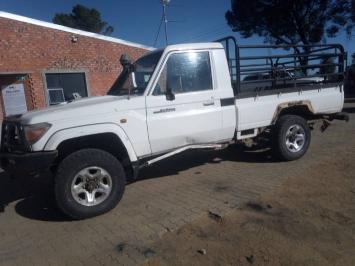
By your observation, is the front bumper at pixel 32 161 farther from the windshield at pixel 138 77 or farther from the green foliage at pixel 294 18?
the green foliage at pixel 294 18

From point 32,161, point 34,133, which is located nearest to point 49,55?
point 34,133

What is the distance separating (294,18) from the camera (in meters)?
25.6

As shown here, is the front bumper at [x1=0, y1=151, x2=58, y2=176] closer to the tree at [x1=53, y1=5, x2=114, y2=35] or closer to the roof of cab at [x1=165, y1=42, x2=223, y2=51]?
the roof of cab at [x1=165, y1=42, x2=223, y2=51]

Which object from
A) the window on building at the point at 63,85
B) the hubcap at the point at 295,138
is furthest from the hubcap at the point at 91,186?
the window on building at the point at 63,85

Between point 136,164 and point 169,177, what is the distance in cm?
129

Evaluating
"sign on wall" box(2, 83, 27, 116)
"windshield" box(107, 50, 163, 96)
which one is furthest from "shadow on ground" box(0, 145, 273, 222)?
"sign on wall" box(2, 83, 27, 116)

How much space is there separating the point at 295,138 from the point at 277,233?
318 cm

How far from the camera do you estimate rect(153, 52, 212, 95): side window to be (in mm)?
4977

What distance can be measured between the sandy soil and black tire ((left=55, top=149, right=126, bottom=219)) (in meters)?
1.10

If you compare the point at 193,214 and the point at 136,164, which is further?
the point at 136,164

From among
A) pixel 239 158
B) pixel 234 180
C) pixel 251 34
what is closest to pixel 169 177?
pixel 234 180

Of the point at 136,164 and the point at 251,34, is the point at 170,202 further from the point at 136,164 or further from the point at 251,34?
the point at 251,34

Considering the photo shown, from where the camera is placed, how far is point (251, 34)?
2803cm

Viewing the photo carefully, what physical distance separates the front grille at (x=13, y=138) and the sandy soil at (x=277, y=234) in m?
2.07
